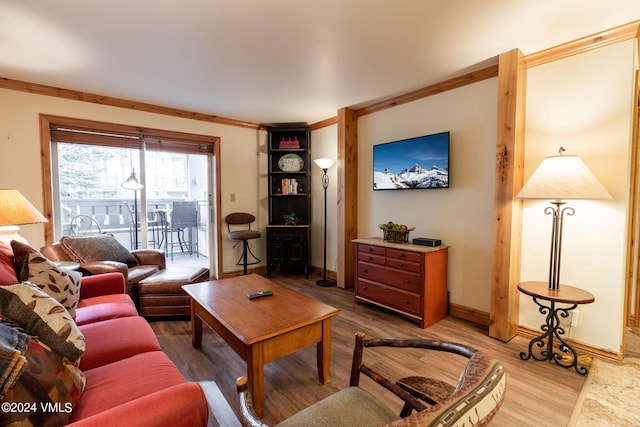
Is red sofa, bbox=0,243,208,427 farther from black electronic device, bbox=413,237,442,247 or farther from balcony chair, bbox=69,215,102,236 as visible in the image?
black electronic device, bbox=413,237,442,247

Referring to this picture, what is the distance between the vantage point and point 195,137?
13.4 feet

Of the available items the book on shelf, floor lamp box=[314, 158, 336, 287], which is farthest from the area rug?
the book on shelf

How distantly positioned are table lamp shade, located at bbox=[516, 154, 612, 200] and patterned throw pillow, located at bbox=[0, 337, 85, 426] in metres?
2.74

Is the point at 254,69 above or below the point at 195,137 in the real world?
above

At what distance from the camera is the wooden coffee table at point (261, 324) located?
162cm

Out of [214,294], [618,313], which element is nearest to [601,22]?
[618,313]

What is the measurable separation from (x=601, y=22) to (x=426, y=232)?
6.96 ft

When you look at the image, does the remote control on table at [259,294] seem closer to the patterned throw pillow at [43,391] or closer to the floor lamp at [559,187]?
the patterned throw pillow at [43,391]

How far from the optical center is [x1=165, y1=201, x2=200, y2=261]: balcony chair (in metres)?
4.32

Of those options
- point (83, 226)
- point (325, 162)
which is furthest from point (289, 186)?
point (83, 226)

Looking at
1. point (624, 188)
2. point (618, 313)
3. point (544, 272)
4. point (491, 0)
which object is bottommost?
point (618, 313)

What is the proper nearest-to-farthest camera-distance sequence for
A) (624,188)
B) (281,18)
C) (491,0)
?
(491,0) < (281,18) < (624,188)

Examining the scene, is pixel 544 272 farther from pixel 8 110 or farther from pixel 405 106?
pixel 8 110

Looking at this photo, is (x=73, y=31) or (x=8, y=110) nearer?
(x=73, y=31)
